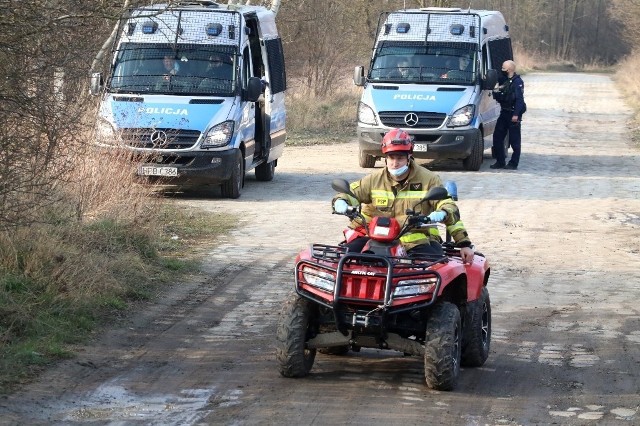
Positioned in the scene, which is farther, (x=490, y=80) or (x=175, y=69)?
(x=490, y=80)

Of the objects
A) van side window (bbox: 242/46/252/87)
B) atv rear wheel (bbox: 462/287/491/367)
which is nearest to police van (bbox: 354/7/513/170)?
van side window (bbox: 242/46/252/87)

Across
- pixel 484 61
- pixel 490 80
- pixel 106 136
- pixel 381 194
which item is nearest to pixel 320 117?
pixel 484 61

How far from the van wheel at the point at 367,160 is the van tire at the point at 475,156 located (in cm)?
163

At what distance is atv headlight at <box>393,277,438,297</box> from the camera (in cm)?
738

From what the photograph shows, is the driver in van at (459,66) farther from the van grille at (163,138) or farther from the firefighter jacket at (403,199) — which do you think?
the firefighter jacket at (403,199)

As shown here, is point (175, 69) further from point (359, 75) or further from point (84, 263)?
point (84, 263)

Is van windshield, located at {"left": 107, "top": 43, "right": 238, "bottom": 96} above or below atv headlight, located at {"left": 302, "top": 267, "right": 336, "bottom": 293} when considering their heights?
above

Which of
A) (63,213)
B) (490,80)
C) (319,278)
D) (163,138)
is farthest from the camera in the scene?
(490,80)

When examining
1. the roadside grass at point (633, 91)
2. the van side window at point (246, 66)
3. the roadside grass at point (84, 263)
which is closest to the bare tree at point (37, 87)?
the roadside grass at point (84, 263)

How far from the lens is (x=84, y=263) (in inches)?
395

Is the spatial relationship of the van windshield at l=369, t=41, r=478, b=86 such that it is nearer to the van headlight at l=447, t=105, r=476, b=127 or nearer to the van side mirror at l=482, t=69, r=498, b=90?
the van side mirror at l=482, t=69, r=498, b=90

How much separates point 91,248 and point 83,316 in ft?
6.29

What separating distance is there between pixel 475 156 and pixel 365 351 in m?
12.4

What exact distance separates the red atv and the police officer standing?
1328cm
